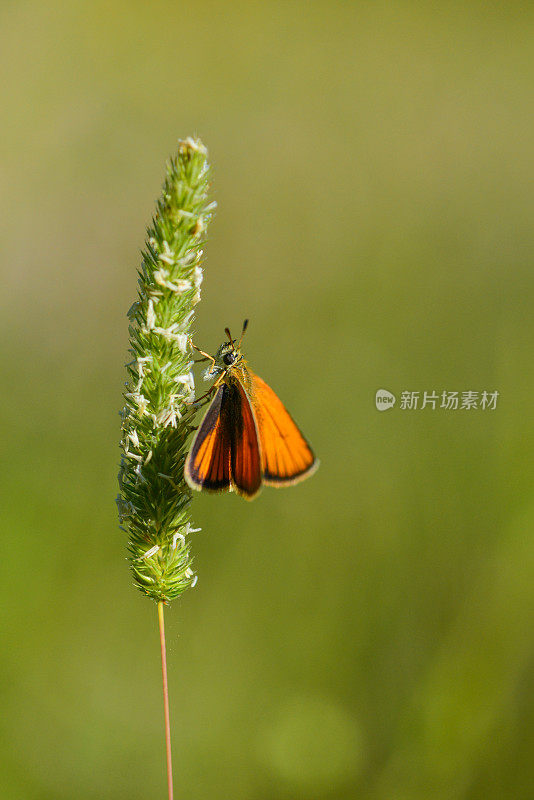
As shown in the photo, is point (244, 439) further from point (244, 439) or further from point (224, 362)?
point (224, 362)

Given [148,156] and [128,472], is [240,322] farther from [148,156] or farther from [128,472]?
[128,472]

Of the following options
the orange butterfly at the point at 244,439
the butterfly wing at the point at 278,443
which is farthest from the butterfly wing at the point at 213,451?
the butterfly wing at the point at 278,443

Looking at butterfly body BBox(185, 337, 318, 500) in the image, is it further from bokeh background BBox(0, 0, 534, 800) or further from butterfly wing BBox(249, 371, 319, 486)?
bokeh background BBox(0, 0, 534, 800)

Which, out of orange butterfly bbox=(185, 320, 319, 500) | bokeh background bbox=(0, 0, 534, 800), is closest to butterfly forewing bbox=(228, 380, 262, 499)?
orange butterfly bbox=(185, 320, 319, 500)

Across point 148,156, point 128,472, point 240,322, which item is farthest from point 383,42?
point 128,472

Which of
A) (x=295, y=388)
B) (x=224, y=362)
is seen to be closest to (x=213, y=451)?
(x=224, y=362)
